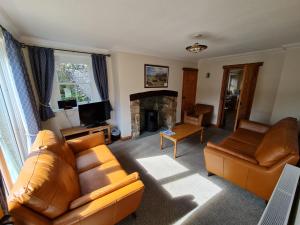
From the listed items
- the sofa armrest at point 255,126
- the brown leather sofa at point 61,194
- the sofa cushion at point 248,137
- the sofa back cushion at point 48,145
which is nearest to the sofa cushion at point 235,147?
the sofa cushion at point 248,137

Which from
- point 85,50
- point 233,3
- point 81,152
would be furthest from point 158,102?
point 233,3

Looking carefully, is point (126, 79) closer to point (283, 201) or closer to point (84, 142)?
point (84, 142)

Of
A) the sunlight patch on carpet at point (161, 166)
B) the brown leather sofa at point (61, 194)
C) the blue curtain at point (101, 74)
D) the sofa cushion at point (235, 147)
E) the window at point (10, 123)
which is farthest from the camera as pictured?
the blue curtain at point (101, 74)

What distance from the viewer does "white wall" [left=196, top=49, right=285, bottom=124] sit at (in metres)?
3.38

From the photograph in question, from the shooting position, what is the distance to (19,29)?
199 centimetres

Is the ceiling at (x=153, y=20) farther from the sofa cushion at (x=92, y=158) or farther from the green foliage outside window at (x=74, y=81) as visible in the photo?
the sofa cushion at (x=92, y=158)

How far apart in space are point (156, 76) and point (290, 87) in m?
3.04

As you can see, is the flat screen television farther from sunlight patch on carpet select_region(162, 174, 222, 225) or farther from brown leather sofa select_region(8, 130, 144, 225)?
sunlight patch on carpet select_region(162, 174, 222, 225)

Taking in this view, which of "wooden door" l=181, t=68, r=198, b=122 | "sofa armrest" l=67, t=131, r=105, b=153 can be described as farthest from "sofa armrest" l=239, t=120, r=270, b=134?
"sofa armrest" l=67, t=131, r=105, b=153

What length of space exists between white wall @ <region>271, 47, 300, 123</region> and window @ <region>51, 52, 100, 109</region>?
169 inches

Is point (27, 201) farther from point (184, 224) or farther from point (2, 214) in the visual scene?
point (184, 224)

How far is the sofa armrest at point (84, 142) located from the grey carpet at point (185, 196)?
682 mm

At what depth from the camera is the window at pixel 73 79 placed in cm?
282

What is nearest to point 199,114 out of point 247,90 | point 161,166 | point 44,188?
point 247,90
